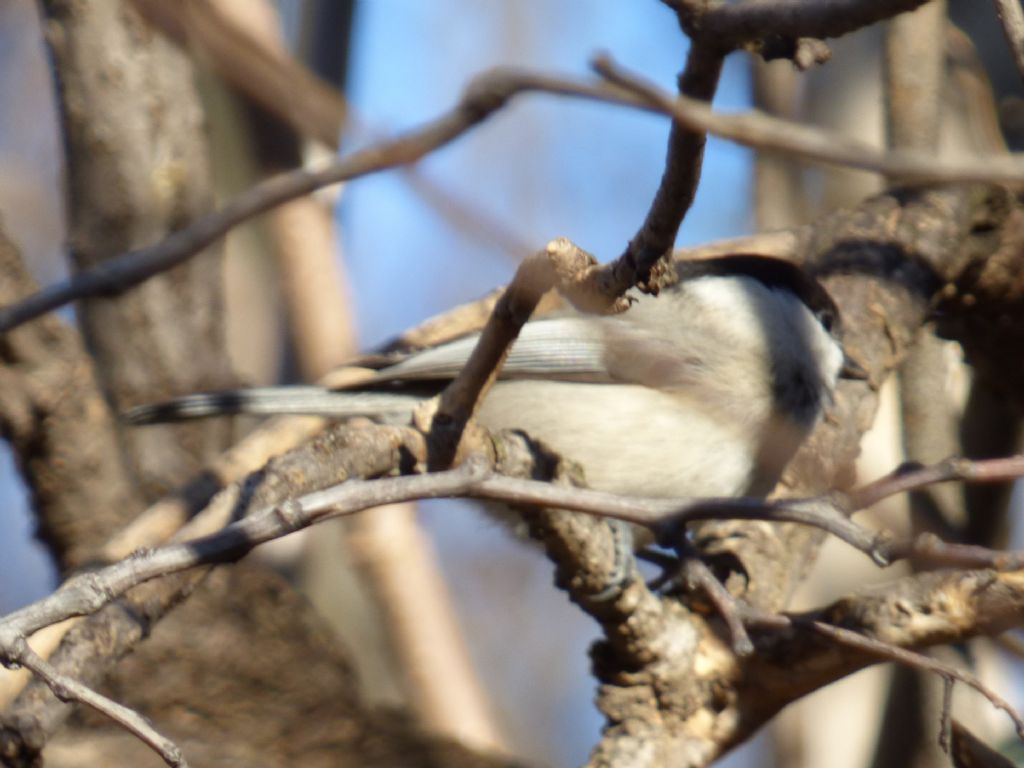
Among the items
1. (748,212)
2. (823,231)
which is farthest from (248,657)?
(748,212)

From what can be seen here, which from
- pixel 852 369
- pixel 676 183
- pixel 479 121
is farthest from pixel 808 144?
pixel 852 369

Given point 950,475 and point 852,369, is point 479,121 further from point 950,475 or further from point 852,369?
point 852,369

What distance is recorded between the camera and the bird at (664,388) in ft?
8.80

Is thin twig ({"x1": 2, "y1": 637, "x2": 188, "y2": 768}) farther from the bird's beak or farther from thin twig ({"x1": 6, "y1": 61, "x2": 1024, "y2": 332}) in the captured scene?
the bird's beak

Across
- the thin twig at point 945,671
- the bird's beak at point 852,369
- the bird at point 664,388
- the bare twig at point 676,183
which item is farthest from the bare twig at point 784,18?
the bird's beak at point 852,369

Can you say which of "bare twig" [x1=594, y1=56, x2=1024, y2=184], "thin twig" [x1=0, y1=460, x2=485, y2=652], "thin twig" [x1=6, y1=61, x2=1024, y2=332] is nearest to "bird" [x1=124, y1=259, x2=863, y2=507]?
"thin twig" [x1=6, y1=61, x2=1024, y2=332]

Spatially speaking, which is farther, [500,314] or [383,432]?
[383,432]

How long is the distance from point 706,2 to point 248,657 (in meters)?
1.92

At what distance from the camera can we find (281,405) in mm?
2758

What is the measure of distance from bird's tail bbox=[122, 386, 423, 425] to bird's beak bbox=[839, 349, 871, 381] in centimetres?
105

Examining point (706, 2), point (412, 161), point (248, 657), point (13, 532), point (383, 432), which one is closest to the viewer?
point (412, 161)

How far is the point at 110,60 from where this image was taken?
294 centimetres

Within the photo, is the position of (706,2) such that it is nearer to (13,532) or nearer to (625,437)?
(625,437)

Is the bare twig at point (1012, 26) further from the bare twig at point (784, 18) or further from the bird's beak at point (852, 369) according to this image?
the bird's beak at point (852, 369)
